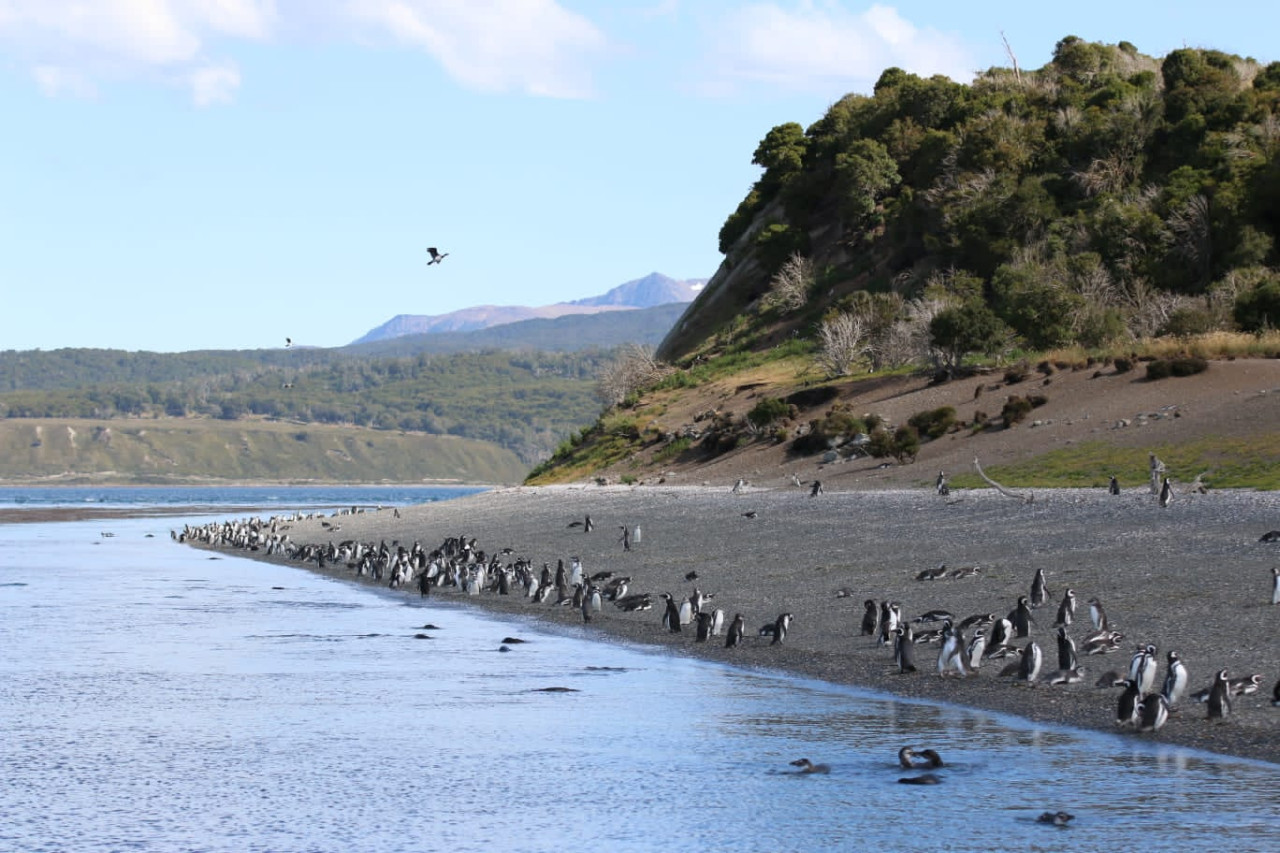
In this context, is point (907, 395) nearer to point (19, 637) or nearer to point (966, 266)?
point (966, 266)

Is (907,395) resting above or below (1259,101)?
below

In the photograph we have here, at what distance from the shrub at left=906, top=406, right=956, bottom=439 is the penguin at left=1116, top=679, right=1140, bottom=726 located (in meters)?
29.3

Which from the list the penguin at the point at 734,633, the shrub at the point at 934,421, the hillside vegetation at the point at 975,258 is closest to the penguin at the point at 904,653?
A: the penguin at the point at 734,633

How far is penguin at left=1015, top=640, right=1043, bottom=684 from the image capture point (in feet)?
57.7

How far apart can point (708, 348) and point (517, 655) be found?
57.4m

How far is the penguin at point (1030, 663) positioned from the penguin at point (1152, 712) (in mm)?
2512

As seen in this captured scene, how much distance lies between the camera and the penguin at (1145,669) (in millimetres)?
15672

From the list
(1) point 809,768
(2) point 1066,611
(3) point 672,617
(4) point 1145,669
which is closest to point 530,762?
(1) point 809,768

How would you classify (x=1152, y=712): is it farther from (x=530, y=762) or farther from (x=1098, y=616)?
(x=530, y=762)

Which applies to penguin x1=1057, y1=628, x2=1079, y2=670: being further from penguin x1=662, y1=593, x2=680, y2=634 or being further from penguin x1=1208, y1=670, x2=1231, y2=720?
penguin x1=662, y1=593, x2=680, y2=634

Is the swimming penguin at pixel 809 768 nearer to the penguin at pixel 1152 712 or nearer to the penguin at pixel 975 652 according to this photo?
the penguin at pixel 1152 712

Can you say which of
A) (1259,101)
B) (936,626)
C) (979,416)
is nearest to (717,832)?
(936,626)

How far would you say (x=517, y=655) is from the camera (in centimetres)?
2350

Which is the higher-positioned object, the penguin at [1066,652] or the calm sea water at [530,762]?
the penguin at [1066,652]
